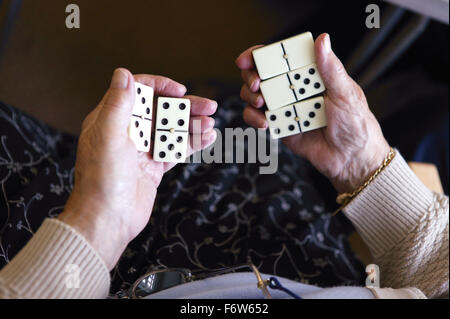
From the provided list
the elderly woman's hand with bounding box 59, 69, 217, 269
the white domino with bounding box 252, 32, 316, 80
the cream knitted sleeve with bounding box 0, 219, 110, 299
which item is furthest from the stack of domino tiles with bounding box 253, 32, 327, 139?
the cream knitted sleeve with bounding box 0, 219, 110, 299

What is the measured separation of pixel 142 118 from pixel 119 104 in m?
0.10

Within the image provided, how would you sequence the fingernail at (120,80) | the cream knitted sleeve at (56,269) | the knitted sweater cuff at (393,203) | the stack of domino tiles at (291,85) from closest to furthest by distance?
the cream knitted sleeve at (56,269)
the fingernail at (120,80)
the stack of domino tiles at (291,85)
the knitted sweater cuff at (393,203)

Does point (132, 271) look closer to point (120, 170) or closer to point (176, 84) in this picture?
point (120, 170)

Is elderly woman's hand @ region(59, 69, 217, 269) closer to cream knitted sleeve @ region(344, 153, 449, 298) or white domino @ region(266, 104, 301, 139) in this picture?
white domino @ region(266, 104, 301, 139)

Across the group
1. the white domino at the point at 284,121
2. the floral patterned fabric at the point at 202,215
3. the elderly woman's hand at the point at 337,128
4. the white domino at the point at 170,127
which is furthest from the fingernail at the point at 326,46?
the floral patterned fabric at the point at 202,215

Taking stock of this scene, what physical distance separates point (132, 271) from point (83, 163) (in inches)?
8.6

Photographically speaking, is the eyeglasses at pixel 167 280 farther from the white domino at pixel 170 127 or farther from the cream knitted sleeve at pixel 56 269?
the white domino at pixel 170 127

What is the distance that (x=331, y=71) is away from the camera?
78 cm

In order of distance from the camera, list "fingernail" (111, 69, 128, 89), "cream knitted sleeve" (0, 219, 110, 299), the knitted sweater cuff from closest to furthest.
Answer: "cream knitted sleeve" (0, 219, 110, 299), "fingernail" (111, 69, 128, 89), the knitted sweater cuff

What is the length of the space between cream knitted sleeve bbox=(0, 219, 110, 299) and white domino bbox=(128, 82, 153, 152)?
196 millimetres

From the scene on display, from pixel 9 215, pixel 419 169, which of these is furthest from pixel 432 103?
pixel 9 215

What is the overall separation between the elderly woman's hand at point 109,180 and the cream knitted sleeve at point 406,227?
468mm

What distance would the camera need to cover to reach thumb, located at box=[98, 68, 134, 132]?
66cm

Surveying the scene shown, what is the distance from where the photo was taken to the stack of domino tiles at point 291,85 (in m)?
0.78
